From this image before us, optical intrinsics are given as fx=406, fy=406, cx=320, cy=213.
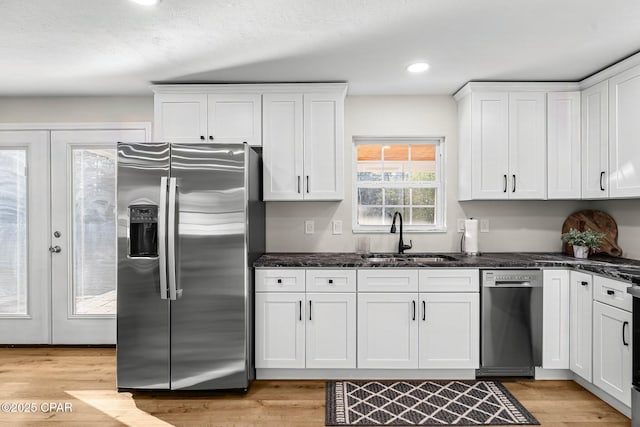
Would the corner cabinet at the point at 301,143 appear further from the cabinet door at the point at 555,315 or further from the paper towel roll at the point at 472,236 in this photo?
the cabinet door at the point at 555,315

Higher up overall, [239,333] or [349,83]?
[349,83]

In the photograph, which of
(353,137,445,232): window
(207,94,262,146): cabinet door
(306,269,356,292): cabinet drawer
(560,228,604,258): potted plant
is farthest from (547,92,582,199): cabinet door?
(207,94,262,146): cabinet door

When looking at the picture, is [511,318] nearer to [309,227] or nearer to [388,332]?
[388,332]

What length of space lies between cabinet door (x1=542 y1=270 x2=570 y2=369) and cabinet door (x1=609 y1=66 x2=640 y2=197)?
0.75m

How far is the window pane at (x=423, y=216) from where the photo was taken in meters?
3.85

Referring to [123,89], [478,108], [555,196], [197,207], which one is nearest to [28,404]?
[197,207]

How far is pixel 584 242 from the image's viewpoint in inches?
126

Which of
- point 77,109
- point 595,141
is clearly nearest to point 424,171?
point 595,141

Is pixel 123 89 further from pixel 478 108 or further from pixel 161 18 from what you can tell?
pixel 478 108

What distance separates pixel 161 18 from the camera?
2.27 meters

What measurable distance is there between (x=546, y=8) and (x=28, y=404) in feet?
13.1

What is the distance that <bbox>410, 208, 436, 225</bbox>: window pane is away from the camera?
12.6ft

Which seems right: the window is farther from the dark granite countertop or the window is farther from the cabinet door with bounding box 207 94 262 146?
the cabinet door with bounding box 207 94 262 146

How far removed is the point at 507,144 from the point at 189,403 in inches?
123
